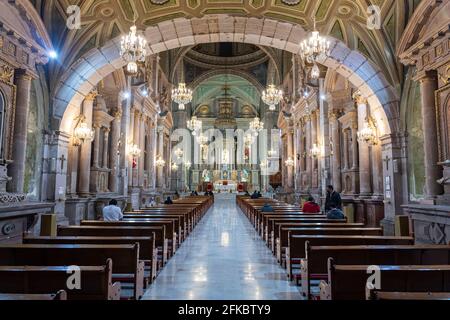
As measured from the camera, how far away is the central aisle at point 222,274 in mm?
4488

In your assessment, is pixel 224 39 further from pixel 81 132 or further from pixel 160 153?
pixel 160 153

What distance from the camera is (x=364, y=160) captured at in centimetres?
1188

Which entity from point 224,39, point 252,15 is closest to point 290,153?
point 224,39

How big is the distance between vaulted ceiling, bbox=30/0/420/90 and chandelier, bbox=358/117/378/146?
5.49ft

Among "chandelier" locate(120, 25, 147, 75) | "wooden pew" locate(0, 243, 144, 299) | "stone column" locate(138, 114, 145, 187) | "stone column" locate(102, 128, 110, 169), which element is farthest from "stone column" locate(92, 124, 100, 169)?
"wooden pew" locate(0, 243, 144, 299)

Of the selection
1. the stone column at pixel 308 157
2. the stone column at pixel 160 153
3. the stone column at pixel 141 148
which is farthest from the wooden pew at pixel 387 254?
the stone column at pixel 160 153

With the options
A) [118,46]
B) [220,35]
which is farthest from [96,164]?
[220,35]

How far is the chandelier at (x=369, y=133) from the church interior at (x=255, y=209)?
48mm

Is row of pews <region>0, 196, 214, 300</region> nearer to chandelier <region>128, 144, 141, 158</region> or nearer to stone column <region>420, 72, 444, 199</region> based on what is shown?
stone column <region>420, 72, 444, 199</region>

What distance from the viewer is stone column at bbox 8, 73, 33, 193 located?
759 centimetres

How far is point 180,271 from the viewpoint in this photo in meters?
5.74

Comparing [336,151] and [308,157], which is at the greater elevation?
[308,157]

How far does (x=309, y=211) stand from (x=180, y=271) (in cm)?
556

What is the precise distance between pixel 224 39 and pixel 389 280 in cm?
1045
